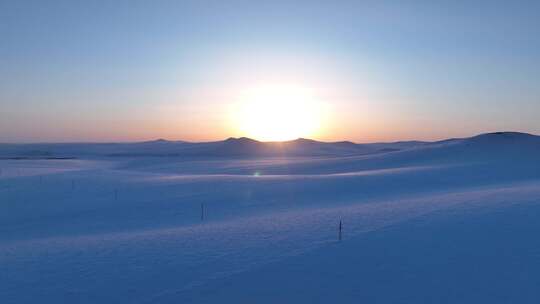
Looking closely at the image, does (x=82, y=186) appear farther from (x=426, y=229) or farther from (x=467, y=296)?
(x=467, y=296)

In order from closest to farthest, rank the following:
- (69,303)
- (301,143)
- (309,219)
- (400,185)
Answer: (69,303) < (309,219) < (400,185) < (301,143)

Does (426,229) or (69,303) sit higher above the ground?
(426,229)

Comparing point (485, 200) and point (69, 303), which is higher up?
point (485, 200)

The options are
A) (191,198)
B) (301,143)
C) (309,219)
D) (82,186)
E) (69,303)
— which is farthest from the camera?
(301,143)

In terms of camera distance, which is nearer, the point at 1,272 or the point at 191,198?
the point at 1,272

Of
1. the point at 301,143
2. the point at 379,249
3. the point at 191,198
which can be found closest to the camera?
the point at 379,249

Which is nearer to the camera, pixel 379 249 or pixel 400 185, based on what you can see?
pixel 379 249

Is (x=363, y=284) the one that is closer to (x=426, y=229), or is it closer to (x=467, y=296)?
(x=467, y=296)

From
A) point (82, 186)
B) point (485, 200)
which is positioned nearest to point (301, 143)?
point (82, 186)

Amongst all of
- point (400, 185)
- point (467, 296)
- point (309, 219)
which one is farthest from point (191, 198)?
point (467, 296)
